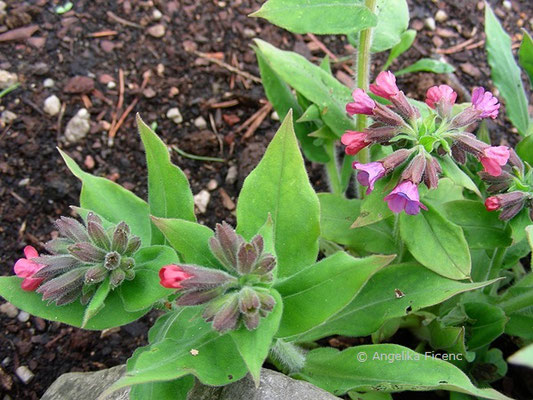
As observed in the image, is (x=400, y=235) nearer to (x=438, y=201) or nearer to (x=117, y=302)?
(x=438, y=201)

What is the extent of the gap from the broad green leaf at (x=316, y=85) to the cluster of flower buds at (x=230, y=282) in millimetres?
1049

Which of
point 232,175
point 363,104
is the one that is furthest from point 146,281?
point 232,175

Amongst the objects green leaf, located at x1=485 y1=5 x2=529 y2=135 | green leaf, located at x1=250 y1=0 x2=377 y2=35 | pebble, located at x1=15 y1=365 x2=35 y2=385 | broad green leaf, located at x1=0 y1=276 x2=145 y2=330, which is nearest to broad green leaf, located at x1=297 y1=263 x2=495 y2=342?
broad green leaf, located at x1=0 y1=276 x2=145 y2=330

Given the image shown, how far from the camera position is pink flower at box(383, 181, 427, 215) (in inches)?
70.1

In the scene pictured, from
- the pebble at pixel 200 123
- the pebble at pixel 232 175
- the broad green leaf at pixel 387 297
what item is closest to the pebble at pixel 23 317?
the pebble at pixel 232 175

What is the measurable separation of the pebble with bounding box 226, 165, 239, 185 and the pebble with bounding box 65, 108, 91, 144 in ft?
2.78

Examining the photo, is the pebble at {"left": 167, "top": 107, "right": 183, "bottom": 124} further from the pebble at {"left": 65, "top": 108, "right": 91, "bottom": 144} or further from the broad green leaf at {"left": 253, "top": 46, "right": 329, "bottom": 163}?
the broad green leaf at {"left": 253, "top": 46, "right": 329, "bottom": 163}

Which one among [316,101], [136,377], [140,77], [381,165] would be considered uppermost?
[381,165]

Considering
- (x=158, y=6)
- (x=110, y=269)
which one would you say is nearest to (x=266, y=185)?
(x=110, y=269)

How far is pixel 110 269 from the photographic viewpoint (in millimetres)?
1838

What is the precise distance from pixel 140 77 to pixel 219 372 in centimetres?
220

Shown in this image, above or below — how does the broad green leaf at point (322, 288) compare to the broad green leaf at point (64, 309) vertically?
above

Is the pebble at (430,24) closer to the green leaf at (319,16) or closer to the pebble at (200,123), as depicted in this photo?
the pebble at (200,123)

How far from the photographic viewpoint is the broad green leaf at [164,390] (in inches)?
74.9
